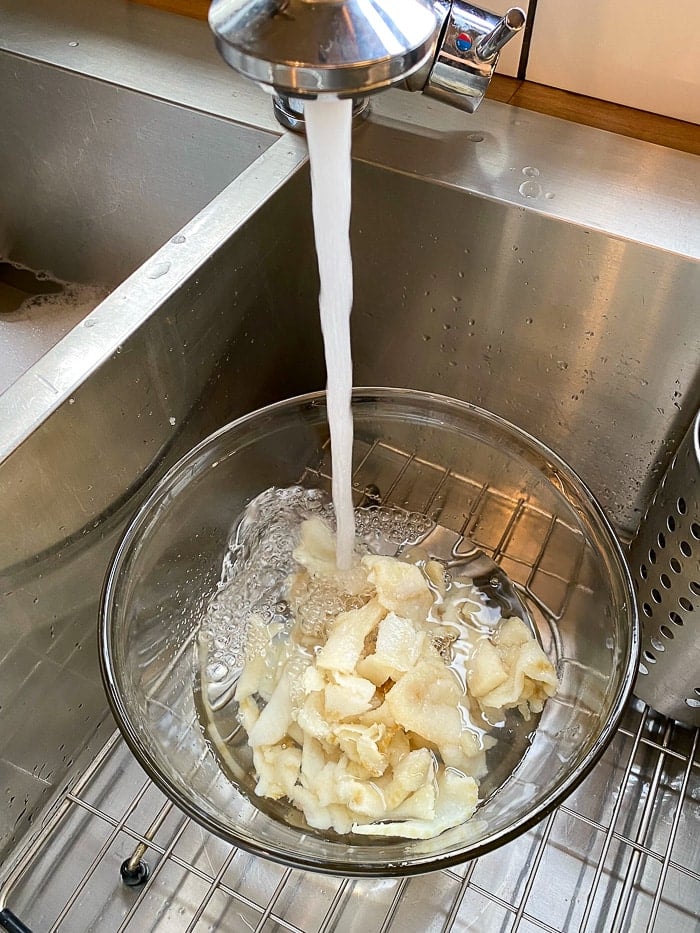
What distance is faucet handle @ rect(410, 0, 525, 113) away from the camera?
65cm

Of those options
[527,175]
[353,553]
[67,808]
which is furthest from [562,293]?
[67,808]

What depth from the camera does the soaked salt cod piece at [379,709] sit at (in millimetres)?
559

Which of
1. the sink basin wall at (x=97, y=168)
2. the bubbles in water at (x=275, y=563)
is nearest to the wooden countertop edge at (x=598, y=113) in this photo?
the sink basin wall at (x=97, y=168)

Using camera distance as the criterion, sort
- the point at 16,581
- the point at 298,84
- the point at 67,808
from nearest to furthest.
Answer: the point at 298,84 → the point at 16,581 → the point at 67,808

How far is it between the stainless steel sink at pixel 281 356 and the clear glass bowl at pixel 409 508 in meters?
0.05

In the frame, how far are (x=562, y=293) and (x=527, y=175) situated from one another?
109 mm

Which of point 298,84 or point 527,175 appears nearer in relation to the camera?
point 298,84

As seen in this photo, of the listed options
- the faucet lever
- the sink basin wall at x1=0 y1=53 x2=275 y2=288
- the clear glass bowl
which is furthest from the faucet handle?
the clear glass bowl

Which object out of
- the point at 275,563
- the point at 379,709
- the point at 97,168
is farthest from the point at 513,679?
the point at 97,168

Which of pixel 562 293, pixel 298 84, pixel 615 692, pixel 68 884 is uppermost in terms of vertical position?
pixel 298 84

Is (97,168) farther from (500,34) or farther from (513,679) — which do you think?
(513,679)

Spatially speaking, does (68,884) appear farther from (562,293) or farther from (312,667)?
(562,293)

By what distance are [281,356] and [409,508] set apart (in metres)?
0.20

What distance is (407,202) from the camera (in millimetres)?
710
